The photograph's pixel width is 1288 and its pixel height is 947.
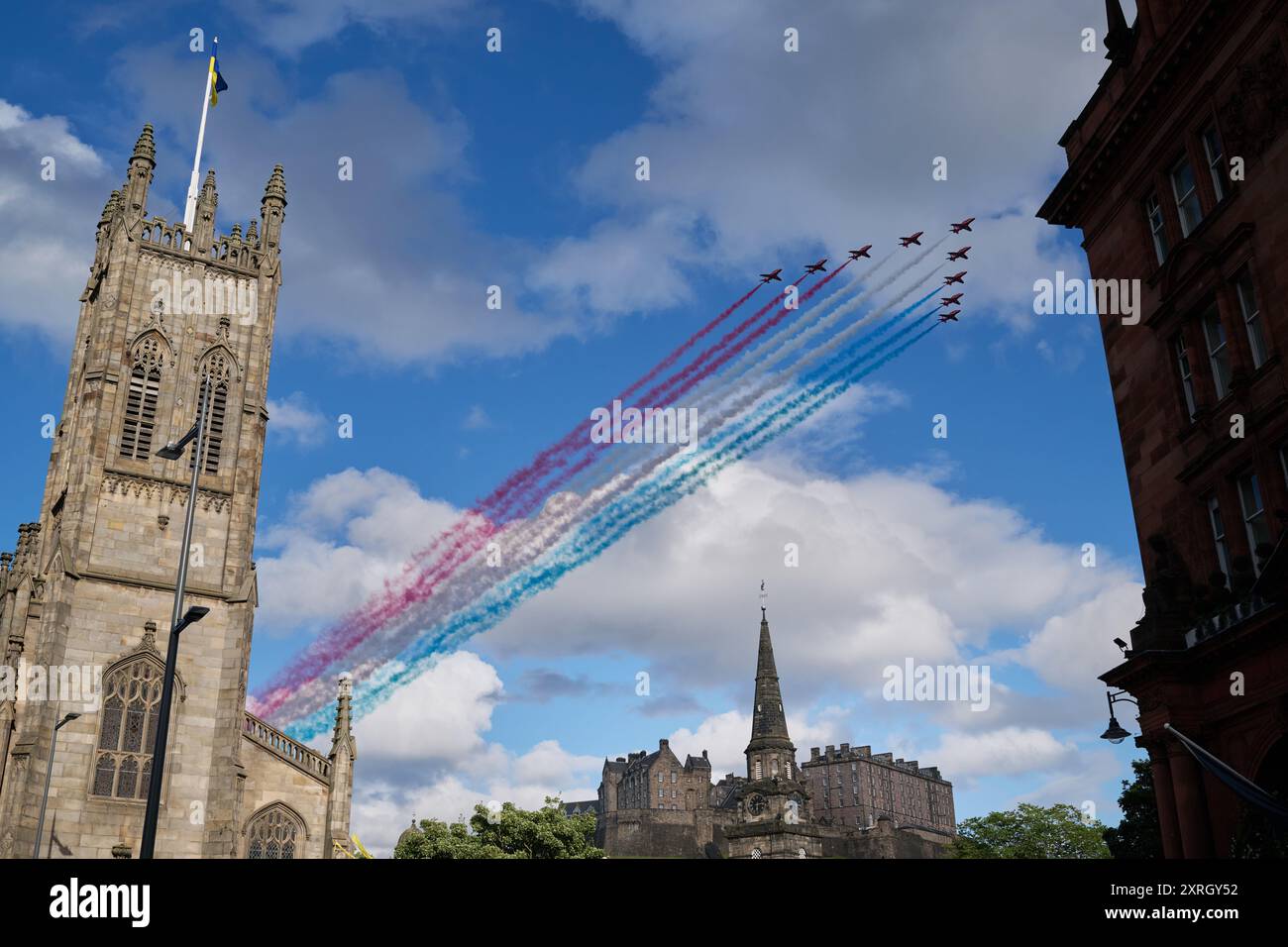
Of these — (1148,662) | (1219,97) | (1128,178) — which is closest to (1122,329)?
(1128,178)

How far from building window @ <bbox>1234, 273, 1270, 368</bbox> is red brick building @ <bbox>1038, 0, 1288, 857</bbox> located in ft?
0.20

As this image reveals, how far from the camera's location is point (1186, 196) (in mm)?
28625

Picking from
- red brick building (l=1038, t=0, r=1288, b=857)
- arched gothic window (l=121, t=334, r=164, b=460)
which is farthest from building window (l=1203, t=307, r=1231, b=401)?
arched gothic window (l=121, t=334, r=164, b=460)

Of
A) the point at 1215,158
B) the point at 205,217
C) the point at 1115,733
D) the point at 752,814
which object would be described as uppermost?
the point at 205,217

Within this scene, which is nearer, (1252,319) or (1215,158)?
(1252,319)

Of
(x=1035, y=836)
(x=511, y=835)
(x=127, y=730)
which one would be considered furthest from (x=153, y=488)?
(x=1035, y=836)

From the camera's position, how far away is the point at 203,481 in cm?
5094

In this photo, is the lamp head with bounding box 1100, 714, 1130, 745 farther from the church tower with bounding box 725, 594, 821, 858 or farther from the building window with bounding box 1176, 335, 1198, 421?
the church tower with bounding box 725, 594, 821, 858

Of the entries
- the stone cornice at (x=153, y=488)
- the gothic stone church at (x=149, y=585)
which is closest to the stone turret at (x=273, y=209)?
the gothic stone church at (x=149, y=585)

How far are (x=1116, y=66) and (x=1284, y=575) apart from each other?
1661 centimetres

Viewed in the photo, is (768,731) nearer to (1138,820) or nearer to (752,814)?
(752,814)

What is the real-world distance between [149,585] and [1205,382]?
41.5 m
